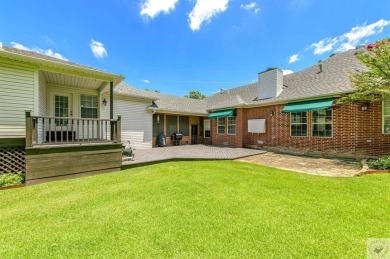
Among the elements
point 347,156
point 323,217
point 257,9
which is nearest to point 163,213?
point 323,217

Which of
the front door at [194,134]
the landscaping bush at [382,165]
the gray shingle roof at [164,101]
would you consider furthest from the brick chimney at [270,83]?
the landscaping bush at [382,165]

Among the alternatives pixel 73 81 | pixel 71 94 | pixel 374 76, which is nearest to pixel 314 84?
pixel 374 76

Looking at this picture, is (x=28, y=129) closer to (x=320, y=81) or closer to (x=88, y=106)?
(x=88, y=106)

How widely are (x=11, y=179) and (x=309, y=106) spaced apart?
13.4m

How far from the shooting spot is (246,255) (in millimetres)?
2057

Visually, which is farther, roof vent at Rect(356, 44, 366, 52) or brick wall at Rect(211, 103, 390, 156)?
roof vent at Rect(356, 44, 366, 52)

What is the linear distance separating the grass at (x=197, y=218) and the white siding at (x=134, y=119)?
6533mm

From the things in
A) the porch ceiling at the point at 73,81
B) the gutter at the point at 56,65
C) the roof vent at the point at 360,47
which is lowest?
the gutter at the point at 56,65

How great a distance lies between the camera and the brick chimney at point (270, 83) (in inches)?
480

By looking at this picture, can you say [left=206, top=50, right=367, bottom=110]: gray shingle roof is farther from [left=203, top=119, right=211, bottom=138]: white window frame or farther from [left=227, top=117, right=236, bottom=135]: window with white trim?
[left=203, top=119, right=211, bottom=138]: white window frame

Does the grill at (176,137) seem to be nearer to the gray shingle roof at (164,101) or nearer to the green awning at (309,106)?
the gray shingle roof at (164,101)

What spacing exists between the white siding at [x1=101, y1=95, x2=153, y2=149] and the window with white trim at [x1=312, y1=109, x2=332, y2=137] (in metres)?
11.3

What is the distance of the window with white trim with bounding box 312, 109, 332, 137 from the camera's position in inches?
364

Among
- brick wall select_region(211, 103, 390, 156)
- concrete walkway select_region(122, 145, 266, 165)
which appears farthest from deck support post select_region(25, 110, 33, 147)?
brick wall select_region(211, 103, 390, 156)
